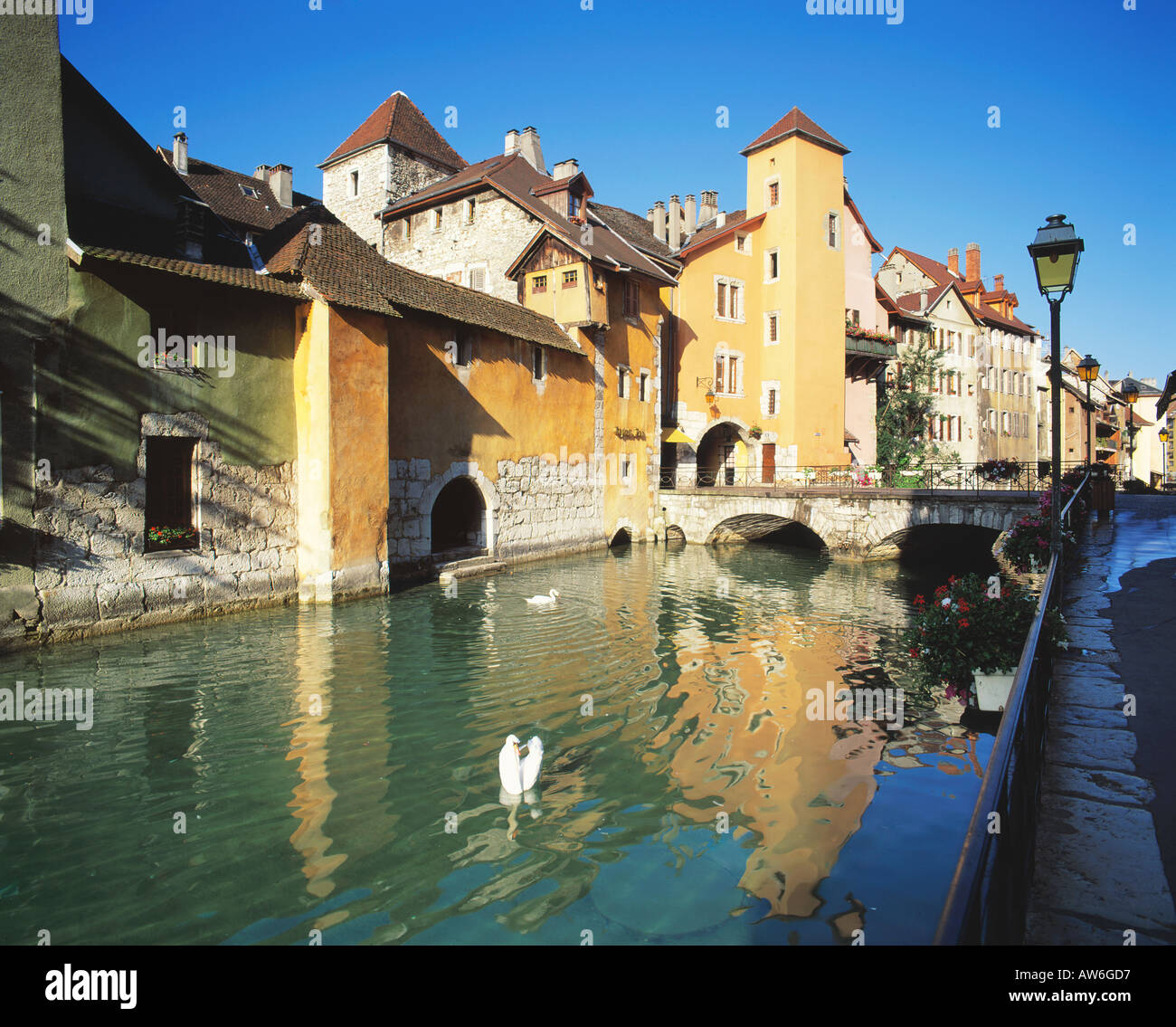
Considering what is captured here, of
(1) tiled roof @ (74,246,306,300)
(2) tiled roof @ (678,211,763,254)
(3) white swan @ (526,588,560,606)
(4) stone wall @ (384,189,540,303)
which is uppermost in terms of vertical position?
(2) tiled roof @ (678,211,763,254)

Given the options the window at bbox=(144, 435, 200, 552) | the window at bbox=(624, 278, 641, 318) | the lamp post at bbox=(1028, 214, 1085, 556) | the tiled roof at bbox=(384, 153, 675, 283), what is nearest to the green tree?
the tiled roof at bbox=(384, 153, 675, 283)

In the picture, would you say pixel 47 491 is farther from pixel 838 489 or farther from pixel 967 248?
pixel 967 248

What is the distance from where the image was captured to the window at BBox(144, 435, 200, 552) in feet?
41.5

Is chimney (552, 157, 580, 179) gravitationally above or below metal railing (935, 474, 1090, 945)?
above

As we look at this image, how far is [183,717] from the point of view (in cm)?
814

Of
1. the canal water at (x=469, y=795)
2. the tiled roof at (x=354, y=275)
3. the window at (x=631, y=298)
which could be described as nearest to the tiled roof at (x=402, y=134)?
the window at (x=631, y=298)

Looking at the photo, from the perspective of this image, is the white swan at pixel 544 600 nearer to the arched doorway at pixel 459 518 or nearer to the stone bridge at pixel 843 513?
the arched doorway at pixel 459 518

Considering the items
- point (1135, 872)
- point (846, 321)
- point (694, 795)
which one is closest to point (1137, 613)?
point (694, 795)

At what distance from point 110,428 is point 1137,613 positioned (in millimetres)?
13688

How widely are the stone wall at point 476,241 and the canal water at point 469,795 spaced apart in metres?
19.2

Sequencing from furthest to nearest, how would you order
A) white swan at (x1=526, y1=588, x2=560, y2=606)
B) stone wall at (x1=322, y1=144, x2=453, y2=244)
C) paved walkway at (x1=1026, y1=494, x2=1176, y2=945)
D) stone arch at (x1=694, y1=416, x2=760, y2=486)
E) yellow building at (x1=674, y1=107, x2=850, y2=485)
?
stone wall at (x1=322, y1=144, x2=453, y2=244) → stone arch at (x1=694, y1=416, x2=760, y2=486) → yellow building at (x1=674, y1=107, x2=850, y2=485) → white swan at (x1=526, y1=588, x2=560, y2=606) → paved walkway at (x1=1026, y1=494, x2=1176, y2=945)

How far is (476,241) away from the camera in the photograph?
2884cm
